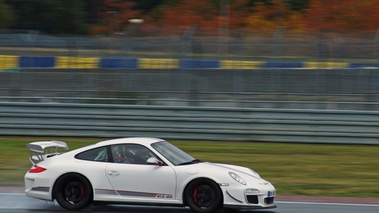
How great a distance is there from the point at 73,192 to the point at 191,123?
27.6 ft

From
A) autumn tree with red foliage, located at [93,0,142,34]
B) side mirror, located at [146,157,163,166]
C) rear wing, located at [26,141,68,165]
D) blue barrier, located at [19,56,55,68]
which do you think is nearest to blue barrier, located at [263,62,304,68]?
blue barrier, located at [19,56,55,68]

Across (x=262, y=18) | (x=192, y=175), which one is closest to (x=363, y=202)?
(x=192, y=175)

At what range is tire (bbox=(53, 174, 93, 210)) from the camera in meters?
9.97

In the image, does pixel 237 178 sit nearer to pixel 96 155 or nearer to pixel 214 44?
pixel 96 155

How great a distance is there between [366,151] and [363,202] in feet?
18.9

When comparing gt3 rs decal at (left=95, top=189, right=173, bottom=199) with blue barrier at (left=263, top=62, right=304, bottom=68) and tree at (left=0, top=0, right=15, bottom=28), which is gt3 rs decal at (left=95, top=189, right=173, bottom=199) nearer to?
blue barrier at (left=263, top=62, right=304, bottom=68)

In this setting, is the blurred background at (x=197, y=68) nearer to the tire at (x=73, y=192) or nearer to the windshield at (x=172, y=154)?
the windshield at (x=172, y=154)

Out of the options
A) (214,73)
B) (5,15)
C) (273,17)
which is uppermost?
(5,15)

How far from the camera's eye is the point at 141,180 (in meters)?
9.85

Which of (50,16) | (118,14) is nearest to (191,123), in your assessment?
(118,14)

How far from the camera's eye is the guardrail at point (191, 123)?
1784 centimetres

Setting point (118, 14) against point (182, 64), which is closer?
point (182, 64)

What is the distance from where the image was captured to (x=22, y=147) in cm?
1745

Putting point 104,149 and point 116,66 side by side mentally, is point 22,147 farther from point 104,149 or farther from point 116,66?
point 104,149
